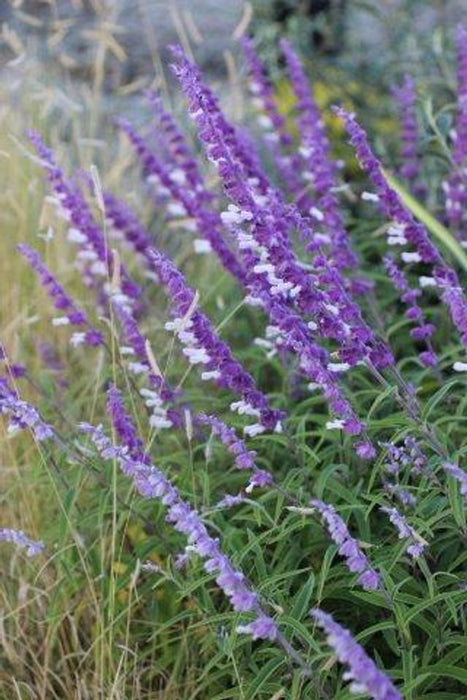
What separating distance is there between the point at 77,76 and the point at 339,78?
112 inches

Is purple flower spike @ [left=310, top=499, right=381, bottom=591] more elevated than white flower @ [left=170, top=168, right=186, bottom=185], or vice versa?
white flower @ [left=170, top=168, right=186, bottom=185]

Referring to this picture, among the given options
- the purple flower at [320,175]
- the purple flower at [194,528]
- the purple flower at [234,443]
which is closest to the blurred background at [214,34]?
the purple flower at [320,175]

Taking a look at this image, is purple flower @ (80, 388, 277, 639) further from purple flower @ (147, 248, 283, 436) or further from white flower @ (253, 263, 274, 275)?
white flower @ (253, 263, 274, 275)

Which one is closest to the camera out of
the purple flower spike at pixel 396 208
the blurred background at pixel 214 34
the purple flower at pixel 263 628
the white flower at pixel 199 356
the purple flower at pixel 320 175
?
the purple flower at pixel 263 628

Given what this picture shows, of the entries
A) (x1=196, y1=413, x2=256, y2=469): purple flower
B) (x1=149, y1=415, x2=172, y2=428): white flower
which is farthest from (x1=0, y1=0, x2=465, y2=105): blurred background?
(x1=196, y1=413, x2=256, y2=469): purple flower

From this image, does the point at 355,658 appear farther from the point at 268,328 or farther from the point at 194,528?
the point at 268,328

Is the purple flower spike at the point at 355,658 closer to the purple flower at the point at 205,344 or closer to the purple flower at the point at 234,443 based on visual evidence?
the purple flower at the point at 234,443

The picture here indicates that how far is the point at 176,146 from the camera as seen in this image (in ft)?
12.8

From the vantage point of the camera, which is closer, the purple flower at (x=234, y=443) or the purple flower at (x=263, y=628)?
the purple flower at (x=263, y=628)

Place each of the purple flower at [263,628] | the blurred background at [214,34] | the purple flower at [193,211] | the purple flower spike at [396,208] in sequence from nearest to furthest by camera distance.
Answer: the purple flower at [263,628] → the purple flower spike at [396,208] → the purple flower at [193,211] → the blurred background at [214,34]

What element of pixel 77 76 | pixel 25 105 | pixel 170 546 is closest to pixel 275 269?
pixel 170 546

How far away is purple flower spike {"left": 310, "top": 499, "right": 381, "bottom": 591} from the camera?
6.86 ft

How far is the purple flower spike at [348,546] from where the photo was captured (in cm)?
209

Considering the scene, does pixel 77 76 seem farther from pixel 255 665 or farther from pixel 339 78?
pixel 255 665
